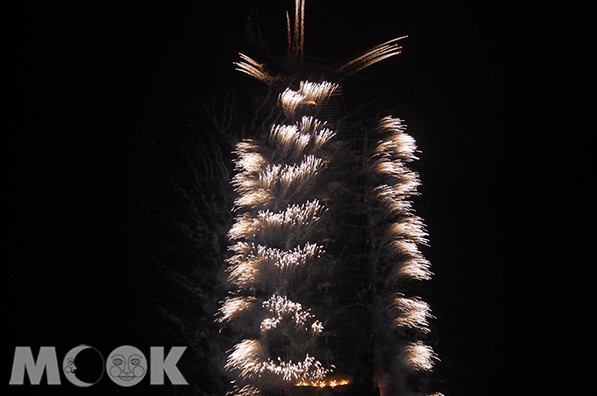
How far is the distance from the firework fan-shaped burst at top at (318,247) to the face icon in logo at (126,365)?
14.6 feet

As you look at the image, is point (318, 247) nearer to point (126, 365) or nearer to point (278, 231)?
point (278, 231)

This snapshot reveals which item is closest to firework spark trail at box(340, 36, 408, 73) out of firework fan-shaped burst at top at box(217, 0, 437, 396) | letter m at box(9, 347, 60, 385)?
firework fan-shaped burst at top at box(217, 0, 437, 396)

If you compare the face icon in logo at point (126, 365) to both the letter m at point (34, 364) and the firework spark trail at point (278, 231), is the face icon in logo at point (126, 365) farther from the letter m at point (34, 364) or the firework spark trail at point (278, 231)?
the firework spark trail at point (278, 231)

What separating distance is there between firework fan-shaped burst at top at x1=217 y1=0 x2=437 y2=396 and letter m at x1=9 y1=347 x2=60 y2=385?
9107mm

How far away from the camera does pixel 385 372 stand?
2022 cm

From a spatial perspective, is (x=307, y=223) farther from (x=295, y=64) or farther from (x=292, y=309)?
(x=295, y=64)

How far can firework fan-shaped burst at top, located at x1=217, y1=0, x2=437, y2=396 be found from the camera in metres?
18.9

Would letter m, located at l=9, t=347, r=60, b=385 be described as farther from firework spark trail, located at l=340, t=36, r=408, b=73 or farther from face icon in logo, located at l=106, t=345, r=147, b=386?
firework spark trail, located at l=340, t=36, r=408, b=73

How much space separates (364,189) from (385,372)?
517cm

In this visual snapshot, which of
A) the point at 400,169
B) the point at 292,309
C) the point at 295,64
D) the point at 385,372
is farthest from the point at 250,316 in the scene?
the point at 295,64

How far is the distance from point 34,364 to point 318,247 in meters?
Result: 11.9

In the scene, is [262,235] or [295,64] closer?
[262,235]

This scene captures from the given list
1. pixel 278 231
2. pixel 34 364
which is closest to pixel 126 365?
pixel 34 364

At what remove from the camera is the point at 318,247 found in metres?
20.8
